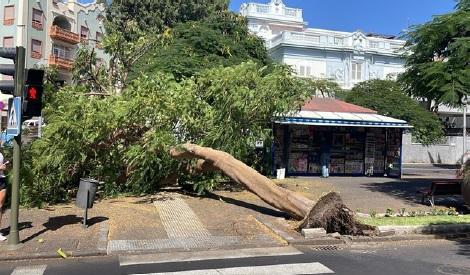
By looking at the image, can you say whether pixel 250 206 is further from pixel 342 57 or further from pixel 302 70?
pixel 342 57

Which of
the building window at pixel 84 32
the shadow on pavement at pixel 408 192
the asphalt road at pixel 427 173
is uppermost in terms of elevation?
the building window at pixel 84 32

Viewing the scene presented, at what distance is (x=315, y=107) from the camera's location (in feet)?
74.3

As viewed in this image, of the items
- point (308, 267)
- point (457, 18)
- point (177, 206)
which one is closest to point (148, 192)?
point (177, 206)

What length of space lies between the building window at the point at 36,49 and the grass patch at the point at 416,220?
150ft

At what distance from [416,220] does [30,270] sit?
25.7 ft

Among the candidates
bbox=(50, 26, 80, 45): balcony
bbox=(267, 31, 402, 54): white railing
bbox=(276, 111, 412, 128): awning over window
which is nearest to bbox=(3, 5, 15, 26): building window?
bbox=(50, 26, 80, 45): balcony

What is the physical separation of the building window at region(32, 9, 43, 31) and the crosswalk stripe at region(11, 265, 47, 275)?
46.6 metres

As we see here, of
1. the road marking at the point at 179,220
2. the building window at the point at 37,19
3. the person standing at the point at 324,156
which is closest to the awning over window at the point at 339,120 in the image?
the person standing at the point at 324,156

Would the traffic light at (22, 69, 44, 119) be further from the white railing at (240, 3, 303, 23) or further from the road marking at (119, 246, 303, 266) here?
the white railing at (240, 3, 303, 23)

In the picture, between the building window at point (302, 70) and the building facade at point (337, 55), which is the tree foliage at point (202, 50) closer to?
the building facade at point (337, 55)

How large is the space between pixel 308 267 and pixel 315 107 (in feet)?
49.8

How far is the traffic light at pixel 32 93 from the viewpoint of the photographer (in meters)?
8.84

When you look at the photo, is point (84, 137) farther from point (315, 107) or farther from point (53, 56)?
point (53, 56)

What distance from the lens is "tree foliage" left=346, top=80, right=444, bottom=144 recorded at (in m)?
40.4
